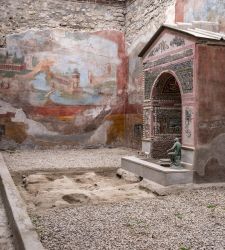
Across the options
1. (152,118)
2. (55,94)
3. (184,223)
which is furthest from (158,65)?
(55,94)

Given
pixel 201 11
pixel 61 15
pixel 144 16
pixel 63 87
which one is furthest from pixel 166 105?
pixel 61 15

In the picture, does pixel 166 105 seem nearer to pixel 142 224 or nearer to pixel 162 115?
pixel 162 115

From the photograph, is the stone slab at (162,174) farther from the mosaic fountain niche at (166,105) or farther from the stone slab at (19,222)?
the stone slab at (19,222)

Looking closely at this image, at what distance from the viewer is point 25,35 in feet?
35.4

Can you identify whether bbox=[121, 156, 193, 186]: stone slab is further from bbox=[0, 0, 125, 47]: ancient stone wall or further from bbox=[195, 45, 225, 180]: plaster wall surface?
bbox=[0, 0, 125, 47]: ancient stone wall

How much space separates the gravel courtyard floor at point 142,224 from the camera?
3219 mm

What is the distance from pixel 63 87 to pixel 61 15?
223 cm

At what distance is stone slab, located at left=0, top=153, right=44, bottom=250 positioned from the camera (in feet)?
9.55

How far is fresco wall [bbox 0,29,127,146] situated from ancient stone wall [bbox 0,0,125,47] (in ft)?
0.74

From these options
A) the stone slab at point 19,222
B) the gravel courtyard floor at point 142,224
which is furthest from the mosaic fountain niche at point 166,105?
the stone slab at point 19,222

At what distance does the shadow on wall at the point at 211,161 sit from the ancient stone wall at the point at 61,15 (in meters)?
7.08

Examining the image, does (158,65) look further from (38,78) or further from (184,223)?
(38,78)

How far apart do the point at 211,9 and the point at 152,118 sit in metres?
2.53

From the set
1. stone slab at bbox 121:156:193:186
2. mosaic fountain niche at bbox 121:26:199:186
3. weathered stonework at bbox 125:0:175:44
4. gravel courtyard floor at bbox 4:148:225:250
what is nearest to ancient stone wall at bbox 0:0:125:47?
weathered stonework at bbox 125:0:175:44
